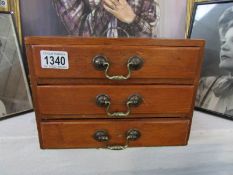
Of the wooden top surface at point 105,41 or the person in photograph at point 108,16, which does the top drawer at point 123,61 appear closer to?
the wooden top surface at point 105,41

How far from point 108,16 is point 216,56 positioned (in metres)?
0.32

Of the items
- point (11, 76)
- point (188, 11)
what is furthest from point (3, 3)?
point (188, 11)

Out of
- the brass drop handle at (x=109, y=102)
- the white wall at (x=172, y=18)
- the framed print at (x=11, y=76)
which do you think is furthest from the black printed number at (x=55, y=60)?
the white wall at (x=172, y=18)

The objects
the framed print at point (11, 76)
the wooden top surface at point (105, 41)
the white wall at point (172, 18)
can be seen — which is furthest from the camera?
the white wall at point (172, 18)

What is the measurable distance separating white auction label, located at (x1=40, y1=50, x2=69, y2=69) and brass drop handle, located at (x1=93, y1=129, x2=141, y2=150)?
6.4 inches

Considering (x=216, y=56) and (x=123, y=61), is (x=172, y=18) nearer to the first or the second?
(x=216, y=56)

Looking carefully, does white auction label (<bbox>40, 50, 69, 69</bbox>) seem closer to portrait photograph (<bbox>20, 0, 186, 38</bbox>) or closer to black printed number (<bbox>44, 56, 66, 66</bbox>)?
black printed number (<bbox>44, 56, 66, 66</bbox>)

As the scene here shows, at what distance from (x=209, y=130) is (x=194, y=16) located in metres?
0.33

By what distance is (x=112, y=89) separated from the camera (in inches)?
20.3

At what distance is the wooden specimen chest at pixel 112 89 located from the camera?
19.1 inches

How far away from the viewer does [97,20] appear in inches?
27.6

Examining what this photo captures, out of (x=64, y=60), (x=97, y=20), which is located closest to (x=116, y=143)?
(x=64, y=60)

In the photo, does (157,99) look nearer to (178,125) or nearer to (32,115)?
(178,125)

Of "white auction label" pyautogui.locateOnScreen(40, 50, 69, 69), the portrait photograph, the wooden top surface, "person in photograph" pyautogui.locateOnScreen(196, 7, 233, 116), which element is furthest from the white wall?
"white auction label" pyautogui.locateOnScreen(40, 50, 69, 69)
